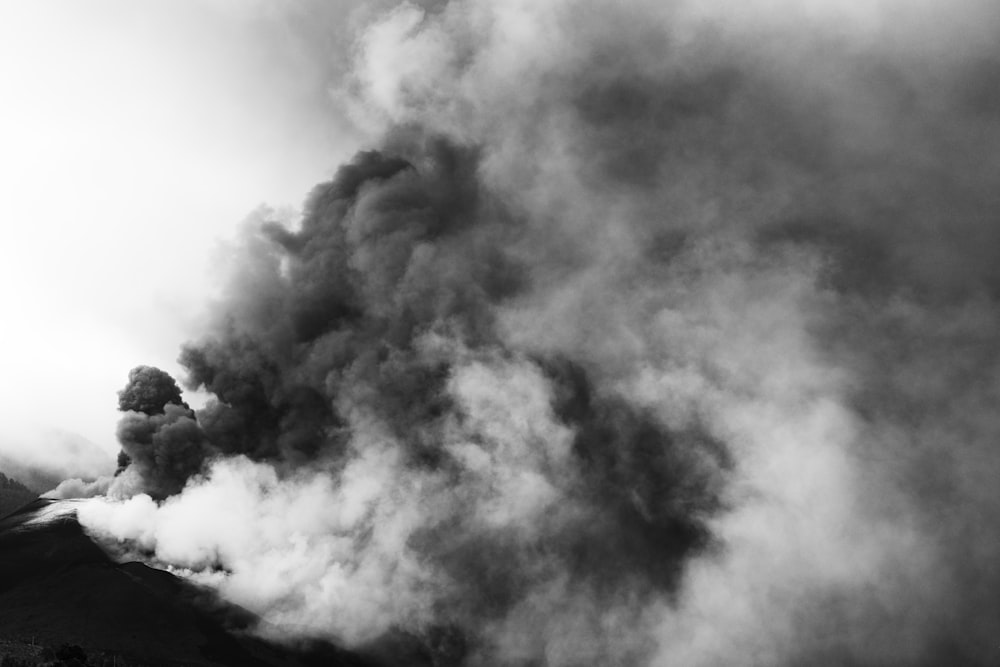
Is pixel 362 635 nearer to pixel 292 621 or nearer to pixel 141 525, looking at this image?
pixel 292 621

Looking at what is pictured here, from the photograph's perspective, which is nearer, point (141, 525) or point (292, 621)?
point (292, 621)

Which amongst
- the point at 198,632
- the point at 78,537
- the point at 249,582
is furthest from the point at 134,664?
the point at 78,537

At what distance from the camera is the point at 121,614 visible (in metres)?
106

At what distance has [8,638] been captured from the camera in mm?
94875

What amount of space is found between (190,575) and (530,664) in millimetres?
52468

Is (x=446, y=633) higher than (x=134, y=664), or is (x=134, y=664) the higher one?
(x=446, y=633)

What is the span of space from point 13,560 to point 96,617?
25440 millimetres

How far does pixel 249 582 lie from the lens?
116125 millimetres

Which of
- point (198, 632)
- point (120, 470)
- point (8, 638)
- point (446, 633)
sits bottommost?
point (8, 638)

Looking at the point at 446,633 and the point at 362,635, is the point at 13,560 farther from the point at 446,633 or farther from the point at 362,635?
the point at 446,633

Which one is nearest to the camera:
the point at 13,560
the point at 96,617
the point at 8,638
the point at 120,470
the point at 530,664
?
the point at 8,638

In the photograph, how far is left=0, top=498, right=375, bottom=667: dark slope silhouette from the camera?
100 meters

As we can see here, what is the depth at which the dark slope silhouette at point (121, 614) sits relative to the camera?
100 metres

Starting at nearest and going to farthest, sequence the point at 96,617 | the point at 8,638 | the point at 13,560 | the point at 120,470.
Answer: the point at 8,638
the point at 96,617
the point at 13,560
the point at 120,470
